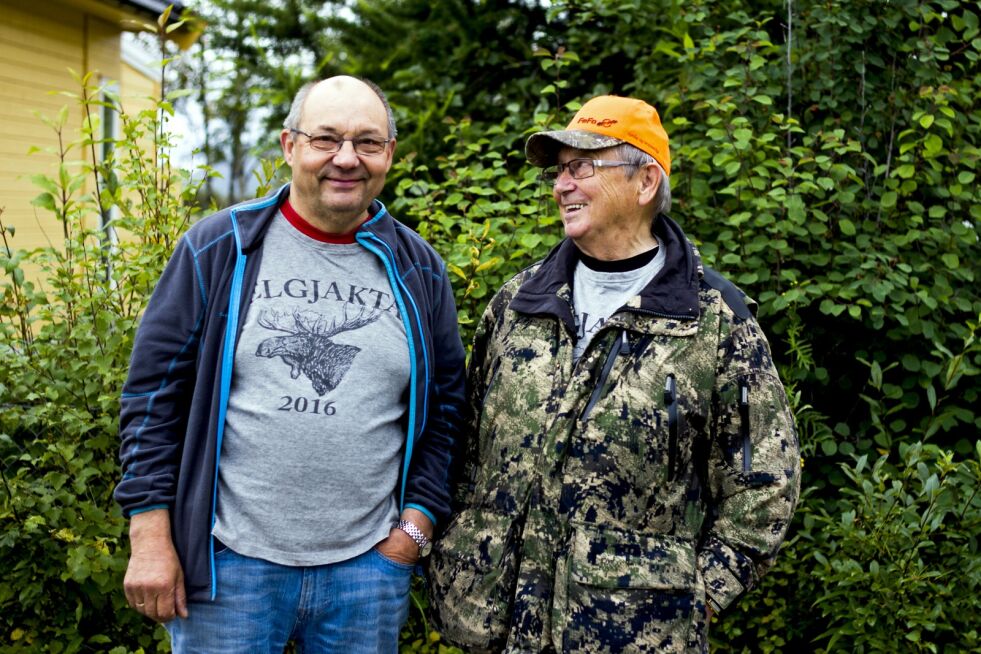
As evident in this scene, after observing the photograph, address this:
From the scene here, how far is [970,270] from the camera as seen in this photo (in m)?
3.88

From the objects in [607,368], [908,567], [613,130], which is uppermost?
[613,130]

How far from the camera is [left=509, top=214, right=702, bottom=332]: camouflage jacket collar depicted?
7.62ft

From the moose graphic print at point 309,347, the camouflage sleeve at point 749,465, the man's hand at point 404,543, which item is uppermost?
the moose graphic print at point 309,347

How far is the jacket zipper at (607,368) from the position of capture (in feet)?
7.57

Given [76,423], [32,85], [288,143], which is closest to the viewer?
[288,143]

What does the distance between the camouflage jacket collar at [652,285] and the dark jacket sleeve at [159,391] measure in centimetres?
84

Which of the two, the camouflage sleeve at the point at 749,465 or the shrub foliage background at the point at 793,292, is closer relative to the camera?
the camouflage sleeve at the point at 749,465

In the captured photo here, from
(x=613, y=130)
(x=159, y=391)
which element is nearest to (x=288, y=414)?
(x=159, y=391)

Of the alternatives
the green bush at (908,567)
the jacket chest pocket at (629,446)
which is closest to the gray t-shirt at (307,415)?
the jacket chest pocket at (629,446)

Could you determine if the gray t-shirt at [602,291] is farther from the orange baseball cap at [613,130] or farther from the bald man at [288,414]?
the bald man at [288,414]

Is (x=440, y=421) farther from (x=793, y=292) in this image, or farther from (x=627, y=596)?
(x=793, y=292)

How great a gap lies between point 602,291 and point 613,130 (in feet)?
1.41

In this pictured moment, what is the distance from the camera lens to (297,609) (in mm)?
2316

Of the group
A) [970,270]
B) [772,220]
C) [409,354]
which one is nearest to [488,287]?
[772,220]
